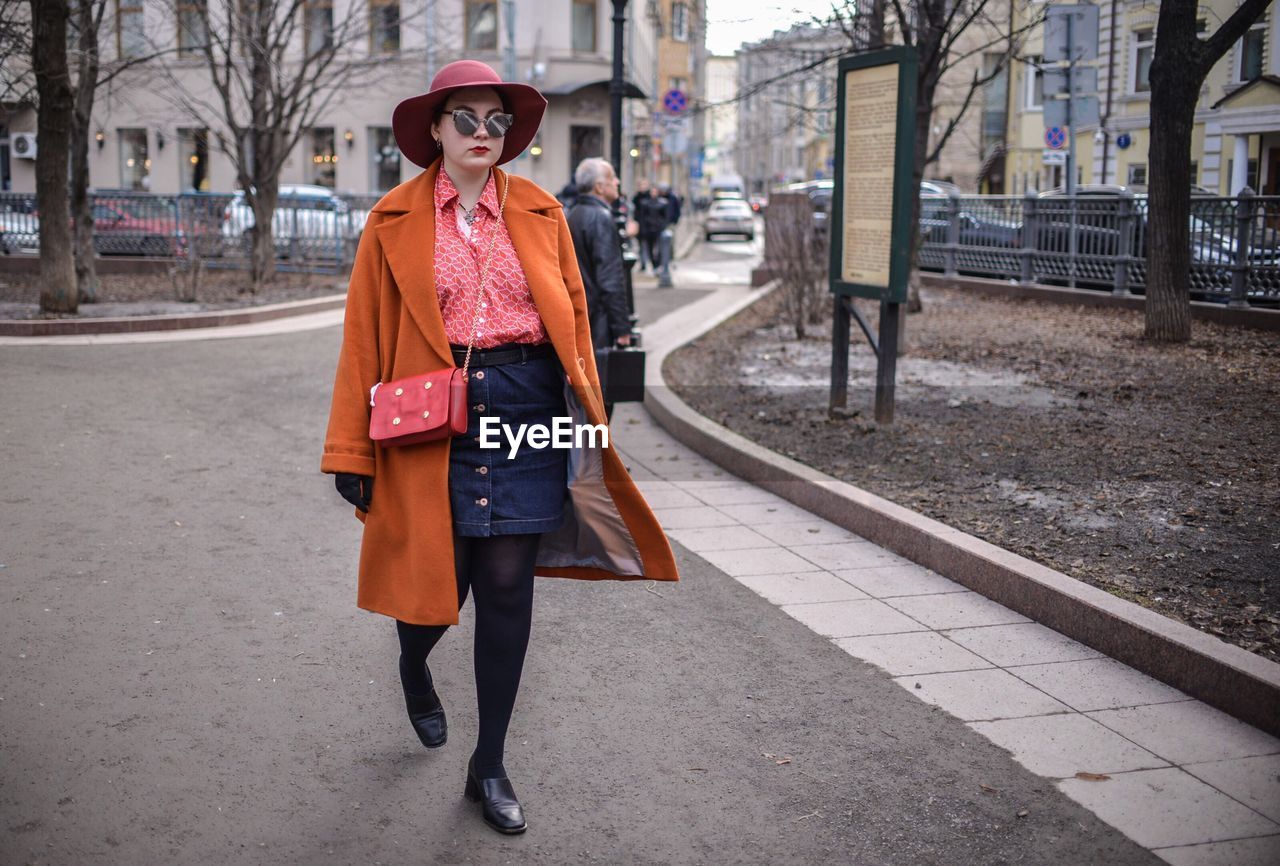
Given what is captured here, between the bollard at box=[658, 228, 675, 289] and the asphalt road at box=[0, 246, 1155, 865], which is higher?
the bollard at box=[658, 228, 675, 289]

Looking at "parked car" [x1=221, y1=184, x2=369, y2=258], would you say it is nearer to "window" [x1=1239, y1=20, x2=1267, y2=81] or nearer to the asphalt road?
"window" [x1=1239, y1=20, x2=1267, y2=81]

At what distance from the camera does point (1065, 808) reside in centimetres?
380

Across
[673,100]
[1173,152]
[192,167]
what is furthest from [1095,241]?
[192,167]

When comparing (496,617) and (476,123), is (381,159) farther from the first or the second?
(496,617)

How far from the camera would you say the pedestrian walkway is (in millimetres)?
3762

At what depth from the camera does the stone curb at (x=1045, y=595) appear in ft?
14.7

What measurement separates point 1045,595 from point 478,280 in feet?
9.62

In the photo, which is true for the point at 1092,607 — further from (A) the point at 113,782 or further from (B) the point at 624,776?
(A) the point at 113,782

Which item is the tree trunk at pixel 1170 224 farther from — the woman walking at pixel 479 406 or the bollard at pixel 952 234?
the bollard at pixel 952 234

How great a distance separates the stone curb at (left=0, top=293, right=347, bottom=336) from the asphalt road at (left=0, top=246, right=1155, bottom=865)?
8455 mm

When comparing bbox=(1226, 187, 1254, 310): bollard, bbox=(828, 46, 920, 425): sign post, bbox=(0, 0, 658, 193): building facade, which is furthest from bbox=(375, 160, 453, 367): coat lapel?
bbox=(0, 0, 658, 193): building facade

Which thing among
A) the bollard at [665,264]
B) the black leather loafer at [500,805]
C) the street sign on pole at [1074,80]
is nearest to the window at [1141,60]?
the street sign on pole at [1074,80]

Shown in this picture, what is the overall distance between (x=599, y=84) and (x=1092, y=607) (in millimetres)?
36983

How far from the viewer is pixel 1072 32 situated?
16234mm
